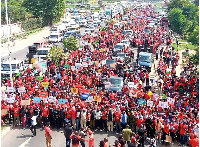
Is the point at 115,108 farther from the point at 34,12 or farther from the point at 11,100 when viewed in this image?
the point at 34,12

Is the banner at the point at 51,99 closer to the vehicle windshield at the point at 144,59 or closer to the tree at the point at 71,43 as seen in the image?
the vehicle windshield at the point at 144,59

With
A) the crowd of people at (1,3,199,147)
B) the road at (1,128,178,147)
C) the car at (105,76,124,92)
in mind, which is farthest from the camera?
the car at (105,76,124,92)

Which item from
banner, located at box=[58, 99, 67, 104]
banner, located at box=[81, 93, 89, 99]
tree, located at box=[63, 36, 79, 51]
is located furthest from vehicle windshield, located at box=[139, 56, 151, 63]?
banner, located at box=[58, 99, 67, 104]

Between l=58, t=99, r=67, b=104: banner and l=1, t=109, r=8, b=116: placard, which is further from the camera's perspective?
l=58, t=99, r=67, b=104: banner

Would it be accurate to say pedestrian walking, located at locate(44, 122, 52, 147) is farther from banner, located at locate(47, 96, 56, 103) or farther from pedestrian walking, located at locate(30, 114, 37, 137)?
banner, located at locate(47, 96, 56, 103)

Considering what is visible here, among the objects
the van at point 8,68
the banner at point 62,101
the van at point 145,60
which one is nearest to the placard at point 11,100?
the banner at point 62,101

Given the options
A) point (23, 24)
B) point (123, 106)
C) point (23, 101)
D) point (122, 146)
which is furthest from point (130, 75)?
point (23, 24)

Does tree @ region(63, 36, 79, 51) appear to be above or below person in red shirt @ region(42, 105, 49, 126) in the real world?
above

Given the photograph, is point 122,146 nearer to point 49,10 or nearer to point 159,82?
point 159,82

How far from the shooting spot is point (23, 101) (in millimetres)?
18297

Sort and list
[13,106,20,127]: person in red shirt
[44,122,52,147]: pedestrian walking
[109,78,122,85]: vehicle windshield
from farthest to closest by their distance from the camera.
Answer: [109,78,122,85]: vehicle windshield
[13,106,20,127]: person in red shirt
[44,122,52,147]: pedestrian walking

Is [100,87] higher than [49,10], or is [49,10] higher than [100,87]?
[49,10]

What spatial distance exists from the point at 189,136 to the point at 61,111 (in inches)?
260

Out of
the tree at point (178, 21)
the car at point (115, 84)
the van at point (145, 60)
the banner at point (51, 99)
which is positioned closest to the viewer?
the banner at point (51, 99)
